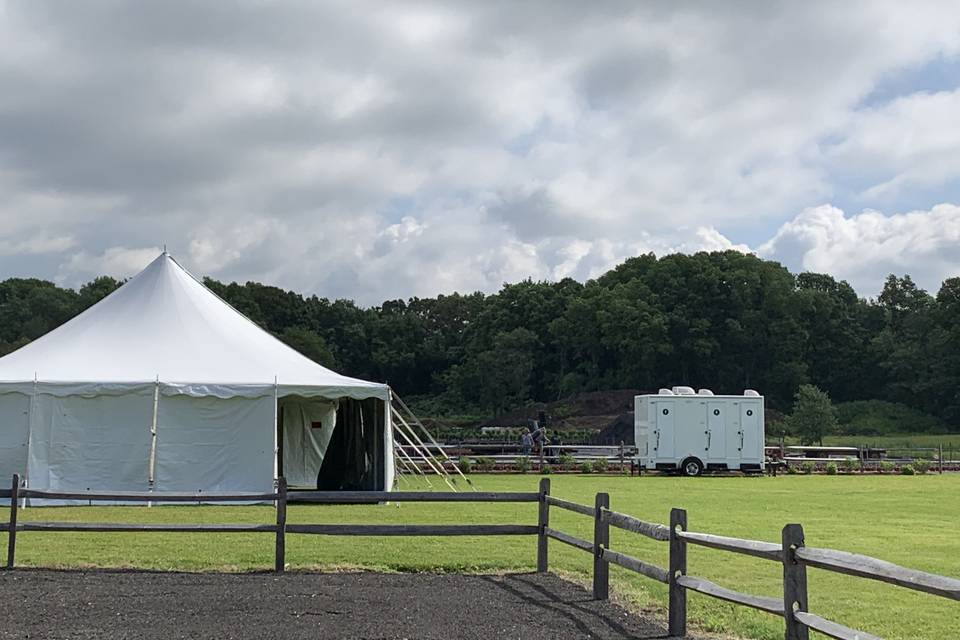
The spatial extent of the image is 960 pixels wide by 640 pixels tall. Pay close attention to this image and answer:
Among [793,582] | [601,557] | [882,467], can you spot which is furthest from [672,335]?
[793,582]

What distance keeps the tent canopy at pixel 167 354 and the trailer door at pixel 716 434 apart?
13.9 meters

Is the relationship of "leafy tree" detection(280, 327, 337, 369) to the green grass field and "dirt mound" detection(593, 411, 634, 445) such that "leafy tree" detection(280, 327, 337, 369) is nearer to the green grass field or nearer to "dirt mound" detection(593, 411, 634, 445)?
"dirt mound" detection(593, 411, 634, 445)

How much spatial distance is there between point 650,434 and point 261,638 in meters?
25.1

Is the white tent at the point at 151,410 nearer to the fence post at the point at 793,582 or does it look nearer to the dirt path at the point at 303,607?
the dirt path at the point at 303,607

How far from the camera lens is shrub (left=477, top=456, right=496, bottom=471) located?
33.2m

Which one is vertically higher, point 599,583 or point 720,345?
point 720,345

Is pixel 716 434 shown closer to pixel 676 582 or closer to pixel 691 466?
pixel 691 466

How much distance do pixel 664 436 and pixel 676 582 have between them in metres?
24.2

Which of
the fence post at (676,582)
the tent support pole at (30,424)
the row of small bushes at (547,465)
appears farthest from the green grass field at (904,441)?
the fence post at (676,582)

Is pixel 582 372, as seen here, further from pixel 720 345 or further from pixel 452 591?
pixel 452 591

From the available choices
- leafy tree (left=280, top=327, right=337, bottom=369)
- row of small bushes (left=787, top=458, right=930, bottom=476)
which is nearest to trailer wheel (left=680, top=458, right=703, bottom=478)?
row of small bushes (left=787, top=458, right=930, bottom=476)

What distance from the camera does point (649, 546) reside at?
A: 542 inches

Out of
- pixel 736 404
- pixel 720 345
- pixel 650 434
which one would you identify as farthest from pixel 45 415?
pixel 720 345

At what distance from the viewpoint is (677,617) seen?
7988mm
